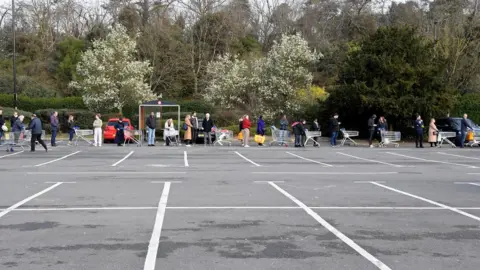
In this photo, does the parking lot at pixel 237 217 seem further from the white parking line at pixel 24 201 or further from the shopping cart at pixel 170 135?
the shopping cart at pixel 170 135

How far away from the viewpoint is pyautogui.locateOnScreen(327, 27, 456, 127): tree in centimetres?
3306

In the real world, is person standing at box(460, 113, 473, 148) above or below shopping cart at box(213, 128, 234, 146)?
above

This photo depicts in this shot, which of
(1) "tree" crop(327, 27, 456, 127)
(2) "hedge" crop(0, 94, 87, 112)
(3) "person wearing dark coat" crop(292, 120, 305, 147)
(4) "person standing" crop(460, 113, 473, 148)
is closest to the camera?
(4) "person standing" crop(460, 113, 473, 148)

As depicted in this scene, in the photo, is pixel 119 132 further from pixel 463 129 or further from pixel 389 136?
pixel 463 129

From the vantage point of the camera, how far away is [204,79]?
54.8 metres

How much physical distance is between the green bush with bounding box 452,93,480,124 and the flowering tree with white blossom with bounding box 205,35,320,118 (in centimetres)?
1084

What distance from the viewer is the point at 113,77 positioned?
46.8 m

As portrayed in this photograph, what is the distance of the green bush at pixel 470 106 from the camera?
4056 centimetres

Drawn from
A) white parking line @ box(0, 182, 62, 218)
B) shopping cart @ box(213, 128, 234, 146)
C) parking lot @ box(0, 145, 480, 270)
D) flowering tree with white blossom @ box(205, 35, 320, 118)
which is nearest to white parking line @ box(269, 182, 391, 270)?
parking lot @ box(0, 145, 480, 270)

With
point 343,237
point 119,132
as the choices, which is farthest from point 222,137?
point 343,237

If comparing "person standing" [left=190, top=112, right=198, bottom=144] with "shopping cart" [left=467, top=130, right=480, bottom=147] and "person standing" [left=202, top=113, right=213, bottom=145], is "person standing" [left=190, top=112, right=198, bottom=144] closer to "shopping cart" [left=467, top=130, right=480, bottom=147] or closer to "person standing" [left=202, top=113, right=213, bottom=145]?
"person standing" [left=202, top=113, right=213, bottom=145]

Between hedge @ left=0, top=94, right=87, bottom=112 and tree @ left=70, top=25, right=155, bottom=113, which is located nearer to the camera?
tree @ left=70, top=25, right=155, bottom=113

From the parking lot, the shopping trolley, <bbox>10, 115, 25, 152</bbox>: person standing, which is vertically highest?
<bbox>10, 115, 25, 152</bbox>: person standing

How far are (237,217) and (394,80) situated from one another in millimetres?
26681
